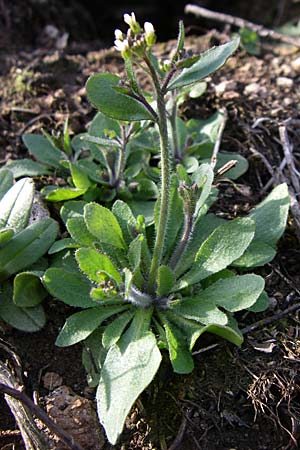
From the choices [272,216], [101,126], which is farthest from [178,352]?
[101,126]

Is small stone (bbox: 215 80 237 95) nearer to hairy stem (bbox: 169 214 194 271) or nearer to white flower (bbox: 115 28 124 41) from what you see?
hairy stem (bbox: 169 214 194 271)

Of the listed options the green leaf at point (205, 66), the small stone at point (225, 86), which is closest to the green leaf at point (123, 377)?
the green leaf at point (205, 66)

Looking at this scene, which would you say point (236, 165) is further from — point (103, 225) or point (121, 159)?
point (103, 225)

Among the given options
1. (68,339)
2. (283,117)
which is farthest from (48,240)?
(283,117)

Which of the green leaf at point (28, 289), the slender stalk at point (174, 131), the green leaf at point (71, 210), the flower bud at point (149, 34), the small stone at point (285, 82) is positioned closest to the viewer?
the flower bud at point (149, 34)

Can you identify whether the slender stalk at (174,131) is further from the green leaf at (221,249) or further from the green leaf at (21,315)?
the green leaf at (21,315)

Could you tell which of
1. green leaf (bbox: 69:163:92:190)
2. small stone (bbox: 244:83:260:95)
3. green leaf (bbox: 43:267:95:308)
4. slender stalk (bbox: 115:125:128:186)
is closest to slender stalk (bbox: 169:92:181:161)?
slender stalk (bbox: 115:125:128:186)
